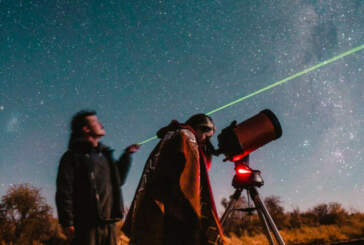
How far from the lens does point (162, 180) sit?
1771 mm

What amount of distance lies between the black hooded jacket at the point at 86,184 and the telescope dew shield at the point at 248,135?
3.56 feet

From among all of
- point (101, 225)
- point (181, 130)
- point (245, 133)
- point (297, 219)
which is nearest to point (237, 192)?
point (245, 133)

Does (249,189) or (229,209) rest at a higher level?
(249,189)

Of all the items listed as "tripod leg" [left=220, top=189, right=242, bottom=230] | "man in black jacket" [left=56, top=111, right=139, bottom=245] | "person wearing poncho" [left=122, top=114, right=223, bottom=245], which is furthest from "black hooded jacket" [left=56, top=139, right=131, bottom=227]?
"tripod leg" [left=220, top=189, right=242, bottom=230]

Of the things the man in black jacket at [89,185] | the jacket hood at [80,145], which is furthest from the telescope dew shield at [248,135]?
the jacket hood at [80,145]

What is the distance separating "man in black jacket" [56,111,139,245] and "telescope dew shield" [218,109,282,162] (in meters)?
1.01

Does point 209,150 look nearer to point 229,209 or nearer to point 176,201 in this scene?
point 229,209

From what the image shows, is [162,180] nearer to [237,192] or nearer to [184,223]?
[184,223]

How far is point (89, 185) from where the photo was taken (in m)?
1.99

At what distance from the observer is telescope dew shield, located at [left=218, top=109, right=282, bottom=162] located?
2.50 meters

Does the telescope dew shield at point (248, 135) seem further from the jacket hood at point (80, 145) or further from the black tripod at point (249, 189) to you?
the jacket hood at point (80, 145)

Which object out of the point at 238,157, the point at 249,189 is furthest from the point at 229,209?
the point at 238,157

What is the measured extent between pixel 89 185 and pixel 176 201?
2.75ft

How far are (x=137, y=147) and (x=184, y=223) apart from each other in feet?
3.26
